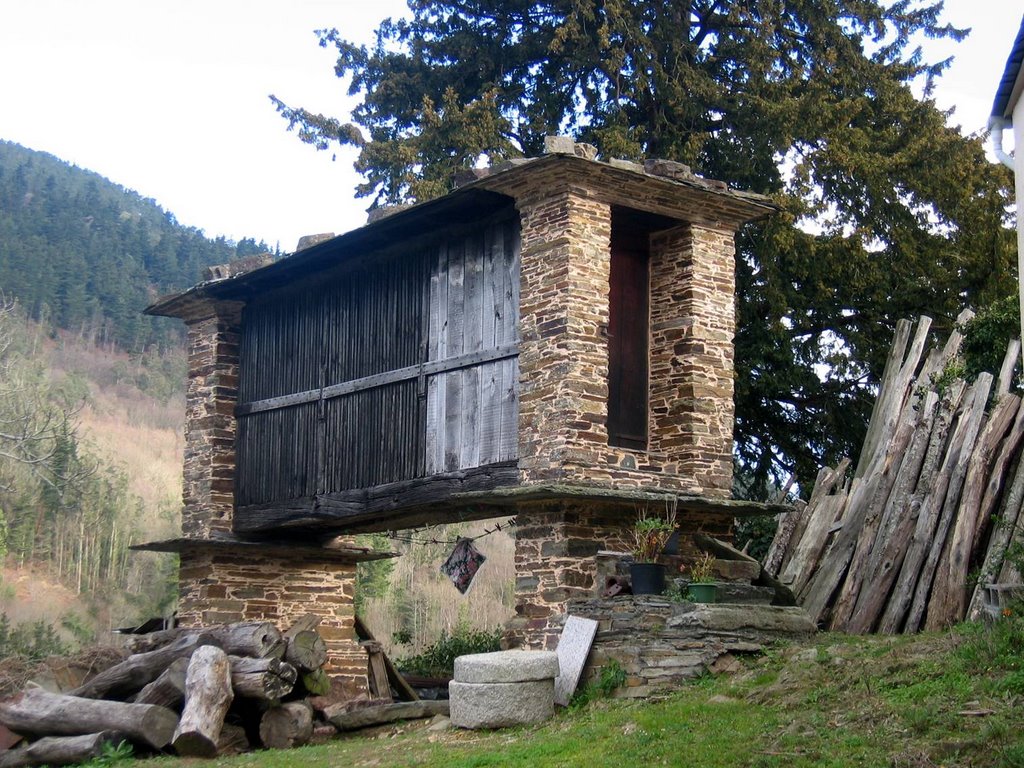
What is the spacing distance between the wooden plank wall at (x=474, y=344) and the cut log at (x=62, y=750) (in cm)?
456

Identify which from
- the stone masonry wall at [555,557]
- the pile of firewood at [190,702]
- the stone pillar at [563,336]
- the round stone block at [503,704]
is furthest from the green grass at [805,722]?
the stone pillar at [563,336]

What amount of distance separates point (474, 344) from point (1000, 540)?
5.93 metres

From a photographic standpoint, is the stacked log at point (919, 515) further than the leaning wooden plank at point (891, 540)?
No

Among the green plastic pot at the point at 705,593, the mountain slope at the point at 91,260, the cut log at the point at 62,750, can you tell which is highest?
the mountain slope at the point at 91,260

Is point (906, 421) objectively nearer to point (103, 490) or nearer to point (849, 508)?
point (849, 508)

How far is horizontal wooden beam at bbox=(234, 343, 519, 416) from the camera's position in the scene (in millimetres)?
15225

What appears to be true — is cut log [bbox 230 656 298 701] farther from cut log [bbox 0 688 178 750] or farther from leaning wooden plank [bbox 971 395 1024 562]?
leaning wooden plank [bbox 971 395 1024 562]

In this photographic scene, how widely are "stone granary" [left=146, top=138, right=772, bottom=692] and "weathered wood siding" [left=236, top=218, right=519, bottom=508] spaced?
0.09 feet

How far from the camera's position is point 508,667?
40.9 ft

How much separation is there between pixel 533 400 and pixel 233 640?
4104 millimetres

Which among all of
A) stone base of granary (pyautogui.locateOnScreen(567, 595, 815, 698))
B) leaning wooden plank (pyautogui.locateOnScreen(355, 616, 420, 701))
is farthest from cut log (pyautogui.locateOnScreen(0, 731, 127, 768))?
leaning wooden plank (pyautogui.locateOnScreen(355, 616, 420, 701))

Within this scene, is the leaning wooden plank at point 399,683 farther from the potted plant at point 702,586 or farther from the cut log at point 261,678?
the potted plant at point 702,586

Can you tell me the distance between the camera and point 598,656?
43.0 feet

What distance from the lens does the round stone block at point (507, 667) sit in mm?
12461
